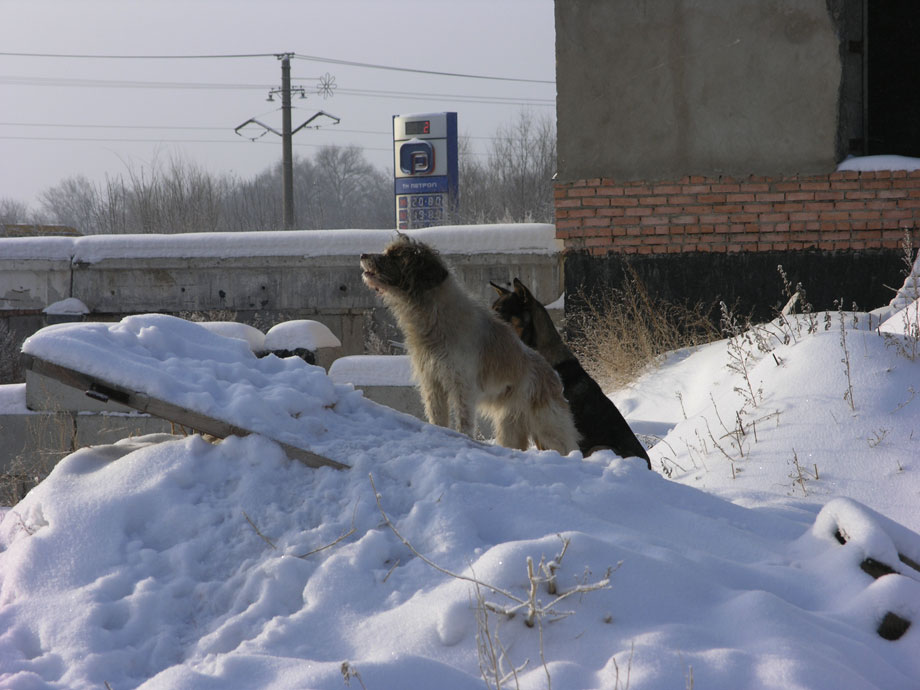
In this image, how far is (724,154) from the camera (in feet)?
36.4

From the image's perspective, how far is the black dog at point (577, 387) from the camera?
6.08 m

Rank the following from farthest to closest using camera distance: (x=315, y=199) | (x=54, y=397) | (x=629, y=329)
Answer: (x=315, y=199)
(x=629, y=329)
(x=54, y=397)

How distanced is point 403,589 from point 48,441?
262 inches

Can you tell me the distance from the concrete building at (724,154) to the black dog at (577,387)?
5.21 meters

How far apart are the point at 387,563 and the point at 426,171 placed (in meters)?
23.6

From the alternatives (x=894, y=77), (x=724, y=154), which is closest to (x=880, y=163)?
(x=724, y=154)

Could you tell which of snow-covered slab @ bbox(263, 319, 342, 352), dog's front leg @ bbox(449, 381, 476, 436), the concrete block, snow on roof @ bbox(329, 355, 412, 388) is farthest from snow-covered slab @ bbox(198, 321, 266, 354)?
dog's front leg @ bbox(449, 381, 476, 436)

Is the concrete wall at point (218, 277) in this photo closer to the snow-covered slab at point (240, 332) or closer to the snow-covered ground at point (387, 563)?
the snow-covered slab at point (240, 332)

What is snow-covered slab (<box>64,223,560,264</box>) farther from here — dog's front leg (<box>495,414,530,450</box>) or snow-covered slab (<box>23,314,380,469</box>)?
snow-covered slab (<box>23,314,380,469</box>)

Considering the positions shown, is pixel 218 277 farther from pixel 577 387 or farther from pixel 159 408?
pixel 159 408

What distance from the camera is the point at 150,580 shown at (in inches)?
120

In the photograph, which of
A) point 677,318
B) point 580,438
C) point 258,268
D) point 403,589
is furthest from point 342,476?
point 258,268

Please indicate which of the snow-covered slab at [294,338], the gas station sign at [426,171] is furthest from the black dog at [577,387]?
the gas station sign at [426,171]

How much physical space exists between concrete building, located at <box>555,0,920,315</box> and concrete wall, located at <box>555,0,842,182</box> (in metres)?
0.01
